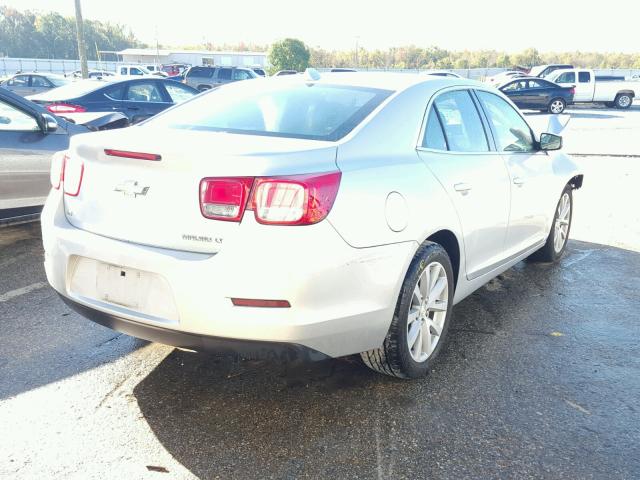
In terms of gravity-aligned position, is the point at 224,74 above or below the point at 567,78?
above

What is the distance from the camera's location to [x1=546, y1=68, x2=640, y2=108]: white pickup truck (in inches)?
1108

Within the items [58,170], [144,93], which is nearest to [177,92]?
[144,93]

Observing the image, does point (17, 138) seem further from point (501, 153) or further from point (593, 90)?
point (593, 90)

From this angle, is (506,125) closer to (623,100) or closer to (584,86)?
(584,86)

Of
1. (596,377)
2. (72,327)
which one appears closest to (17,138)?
(72,327)

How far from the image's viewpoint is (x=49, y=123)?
5.84 metres

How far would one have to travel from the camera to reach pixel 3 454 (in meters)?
2.59

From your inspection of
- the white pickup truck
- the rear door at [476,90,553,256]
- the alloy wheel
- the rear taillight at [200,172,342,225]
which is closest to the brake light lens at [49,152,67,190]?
the rear taillight at [200,172,342,225]

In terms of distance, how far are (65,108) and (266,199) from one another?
8.22 metres

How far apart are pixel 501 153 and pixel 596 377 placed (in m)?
1.57

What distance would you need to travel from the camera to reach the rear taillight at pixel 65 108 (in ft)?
31.0

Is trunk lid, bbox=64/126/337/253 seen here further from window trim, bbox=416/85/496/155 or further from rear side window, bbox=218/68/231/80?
rear side window, bbox=218/68/231/80

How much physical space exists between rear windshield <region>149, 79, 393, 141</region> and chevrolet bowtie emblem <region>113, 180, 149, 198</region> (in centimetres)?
62

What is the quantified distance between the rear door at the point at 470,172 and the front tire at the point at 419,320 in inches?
12.9
